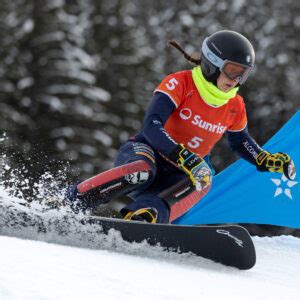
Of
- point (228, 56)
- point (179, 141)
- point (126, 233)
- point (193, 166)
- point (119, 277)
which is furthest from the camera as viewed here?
point (179, 141)

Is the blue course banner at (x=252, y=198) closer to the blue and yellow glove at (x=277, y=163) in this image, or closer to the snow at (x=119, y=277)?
the blue and yellow glove at (x=277, y=163)

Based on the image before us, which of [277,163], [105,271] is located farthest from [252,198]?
[105,271]

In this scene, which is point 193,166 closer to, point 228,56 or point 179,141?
point 179,141

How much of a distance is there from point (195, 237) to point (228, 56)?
1148 mm

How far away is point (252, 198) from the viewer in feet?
17.7

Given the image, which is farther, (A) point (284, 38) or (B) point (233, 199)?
A: (A) point (284, 38)

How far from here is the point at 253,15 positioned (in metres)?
13.9

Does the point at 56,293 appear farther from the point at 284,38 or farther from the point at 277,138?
the point at 284,38

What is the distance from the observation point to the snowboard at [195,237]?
11.4ft

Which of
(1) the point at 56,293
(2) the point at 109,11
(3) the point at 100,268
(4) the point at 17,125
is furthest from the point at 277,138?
(2) the point at 109,11

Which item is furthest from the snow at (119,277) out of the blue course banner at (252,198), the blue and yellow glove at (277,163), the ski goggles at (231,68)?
the blue course banner at (252,198)

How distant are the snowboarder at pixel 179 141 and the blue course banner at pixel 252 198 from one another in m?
0.85

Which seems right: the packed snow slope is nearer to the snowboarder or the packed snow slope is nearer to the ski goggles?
the snowboarder

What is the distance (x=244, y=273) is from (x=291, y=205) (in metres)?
1.94
